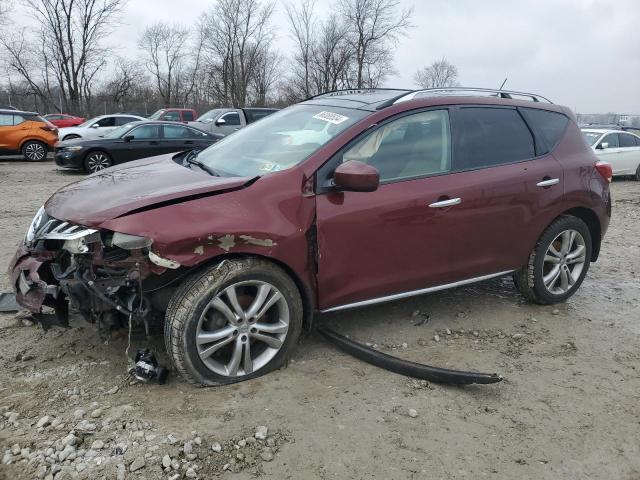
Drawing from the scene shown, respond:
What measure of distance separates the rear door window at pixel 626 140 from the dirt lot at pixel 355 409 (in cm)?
1199

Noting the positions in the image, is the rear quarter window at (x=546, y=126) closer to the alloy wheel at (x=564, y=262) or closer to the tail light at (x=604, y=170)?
the tail light at (x=604, y=170)

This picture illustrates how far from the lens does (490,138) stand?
12.7ft

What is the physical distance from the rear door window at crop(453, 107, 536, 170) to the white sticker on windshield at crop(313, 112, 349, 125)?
0.84 meters

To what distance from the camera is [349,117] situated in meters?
3.46

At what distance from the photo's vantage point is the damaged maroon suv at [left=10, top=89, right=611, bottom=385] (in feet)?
9.21

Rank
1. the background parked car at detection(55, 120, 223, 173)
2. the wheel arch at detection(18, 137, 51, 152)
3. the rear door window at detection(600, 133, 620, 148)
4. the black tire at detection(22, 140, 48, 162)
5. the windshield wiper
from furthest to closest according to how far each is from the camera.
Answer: the black tire at detection(22, 140, 48, 162) < the wheel arch at detection(18, 137, 51, 152) < the rear door window at detection(600, 133, 620, 148) < the background parked car at detection(55, 120, 223, 173) < the windshield wiper

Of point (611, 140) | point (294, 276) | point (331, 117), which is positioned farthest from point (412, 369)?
point (611, 140)

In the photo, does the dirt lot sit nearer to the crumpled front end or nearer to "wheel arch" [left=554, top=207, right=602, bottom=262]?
the crumpled front end

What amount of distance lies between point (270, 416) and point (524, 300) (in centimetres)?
272

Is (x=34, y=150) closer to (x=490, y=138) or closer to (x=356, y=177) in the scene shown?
(x=490, y=138)

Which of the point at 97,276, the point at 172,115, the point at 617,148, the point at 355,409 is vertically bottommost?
the point at 355,409

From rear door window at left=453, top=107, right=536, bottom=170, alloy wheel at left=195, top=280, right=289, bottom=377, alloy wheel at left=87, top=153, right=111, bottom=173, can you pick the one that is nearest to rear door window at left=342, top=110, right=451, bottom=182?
rear door window at left=453, top=107, right=536, bottom=170

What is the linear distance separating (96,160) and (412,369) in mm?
11294

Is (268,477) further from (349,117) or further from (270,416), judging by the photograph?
(349,117)
